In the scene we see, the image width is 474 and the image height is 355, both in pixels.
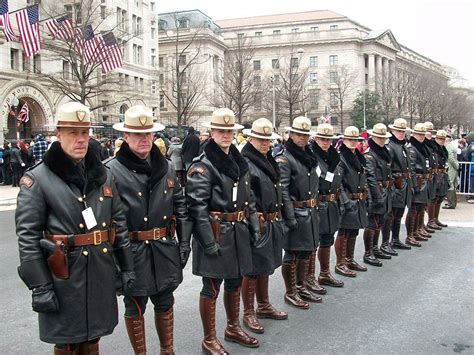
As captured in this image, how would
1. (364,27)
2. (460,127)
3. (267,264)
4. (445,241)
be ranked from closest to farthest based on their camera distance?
1. (267,264)
2. (445,241)
3. (460,127)
4. (364,27)

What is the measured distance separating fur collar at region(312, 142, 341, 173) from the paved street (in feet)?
5.69

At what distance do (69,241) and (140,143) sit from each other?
1109mm

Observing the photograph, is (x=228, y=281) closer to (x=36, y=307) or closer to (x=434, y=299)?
(x=36, y=307)

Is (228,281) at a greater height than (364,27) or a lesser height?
lesser

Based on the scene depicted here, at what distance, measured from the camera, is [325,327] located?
5836 millimetres

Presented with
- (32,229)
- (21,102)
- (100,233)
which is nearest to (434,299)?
(100,233)

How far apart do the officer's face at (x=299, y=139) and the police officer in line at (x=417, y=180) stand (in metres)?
4.37

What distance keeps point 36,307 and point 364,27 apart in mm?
104964

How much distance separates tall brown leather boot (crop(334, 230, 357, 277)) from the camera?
792cm

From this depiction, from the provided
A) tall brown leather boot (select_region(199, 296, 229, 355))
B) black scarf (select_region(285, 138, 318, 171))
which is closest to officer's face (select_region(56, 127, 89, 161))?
tall brown leather boot (select_region(199, 296, 229, 355))

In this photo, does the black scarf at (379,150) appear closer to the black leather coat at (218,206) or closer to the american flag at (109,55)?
the black leather coat at (218,206)

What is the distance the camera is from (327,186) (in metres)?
7.14

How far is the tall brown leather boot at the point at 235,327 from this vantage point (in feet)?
17.4

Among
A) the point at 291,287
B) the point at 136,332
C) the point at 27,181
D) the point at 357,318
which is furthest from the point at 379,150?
the point at 27,181
